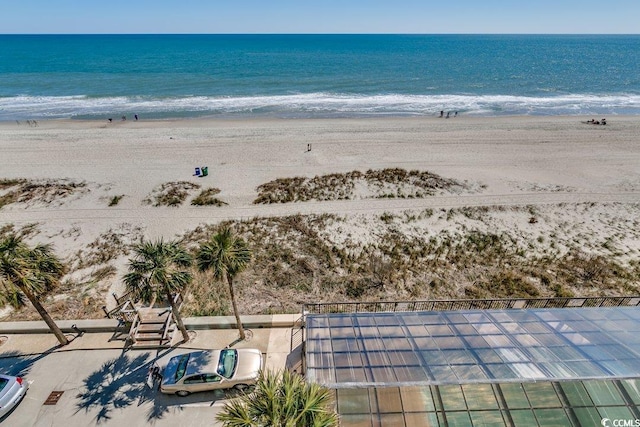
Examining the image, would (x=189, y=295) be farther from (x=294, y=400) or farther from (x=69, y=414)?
(x=294, y=400)

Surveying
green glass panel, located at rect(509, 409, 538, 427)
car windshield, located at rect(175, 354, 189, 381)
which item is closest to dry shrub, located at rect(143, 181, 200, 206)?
car windshield, located at rect(175, 354, 189, 381)

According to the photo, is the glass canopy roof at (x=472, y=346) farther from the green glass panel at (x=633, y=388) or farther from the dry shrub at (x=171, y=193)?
the dry shrub at (x=171, y=193)

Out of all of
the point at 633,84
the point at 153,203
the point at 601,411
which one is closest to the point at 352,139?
the point at 153,203

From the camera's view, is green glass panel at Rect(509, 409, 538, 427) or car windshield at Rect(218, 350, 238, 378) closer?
green glass panel at Rect(509, 409, 538, 427)

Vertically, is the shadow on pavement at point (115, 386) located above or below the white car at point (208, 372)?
below

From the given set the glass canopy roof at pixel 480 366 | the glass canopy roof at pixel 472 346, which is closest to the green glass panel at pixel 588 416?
the glass canopy roof at pixel 480 366

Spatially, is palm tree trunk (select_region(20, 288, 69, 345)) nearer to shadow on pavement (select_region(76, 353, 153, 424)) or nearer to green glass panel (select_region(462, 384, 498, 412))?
shadow on pavement (select_region(76, 353, 153, 424))

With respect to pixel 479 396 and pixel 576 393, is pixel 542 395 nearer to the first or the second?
pixel 576 393
